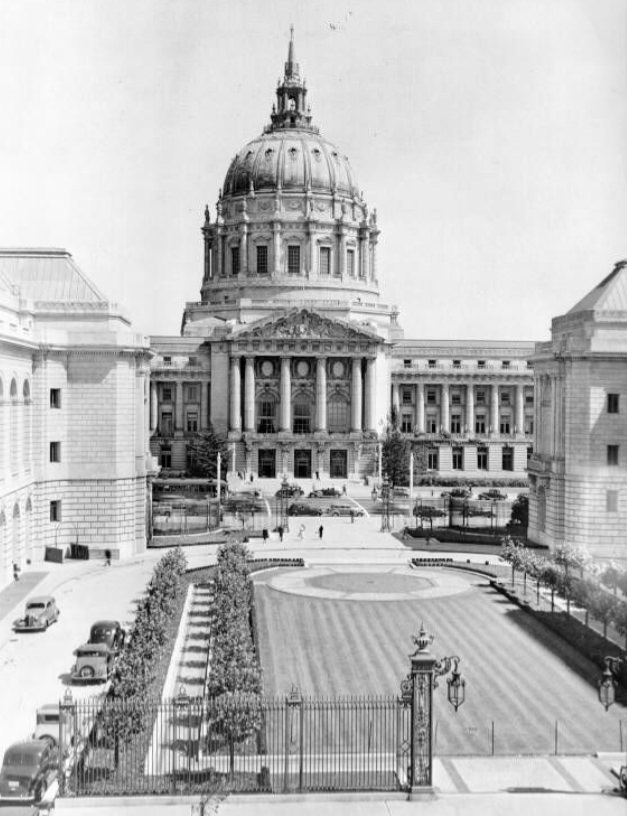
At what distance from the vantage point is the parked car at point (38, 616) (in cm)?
4569

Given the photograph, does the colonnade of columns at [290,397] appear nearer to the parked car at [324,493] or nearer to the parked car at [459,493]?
the parked car at [459,493]

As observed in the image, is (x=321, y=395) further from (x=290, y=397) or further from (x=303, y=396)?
(x=290, y=397)

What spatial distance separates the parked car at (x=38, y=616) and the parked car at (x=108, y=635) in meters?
4.02

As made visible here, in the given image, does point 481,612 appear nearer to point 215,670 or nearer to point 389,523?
point 215,670

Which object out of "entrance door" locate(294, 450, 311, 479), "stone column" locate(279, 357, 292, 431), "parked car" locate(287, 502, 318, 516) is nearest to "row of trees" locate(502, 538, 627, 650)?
"parked car" locate(287, 502, 318, 516)

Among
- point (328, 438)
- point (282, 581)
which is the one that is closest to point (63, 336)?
point (282, 581)

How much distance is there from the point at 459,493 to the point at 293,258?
163ft

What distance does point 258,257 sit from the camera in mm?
139000

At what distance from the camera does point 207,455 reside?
373 ft

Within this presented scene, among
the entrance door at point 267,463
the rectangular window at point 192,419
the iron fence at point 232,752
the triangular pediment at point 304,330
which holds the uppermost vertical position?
the triangular pediment at point 304,330

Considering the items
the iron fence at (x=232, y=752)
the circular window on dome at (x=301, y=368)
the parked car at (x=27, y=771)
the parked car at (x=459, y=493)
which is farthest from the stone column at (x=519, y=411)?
the parked car at (x=27, y=771)

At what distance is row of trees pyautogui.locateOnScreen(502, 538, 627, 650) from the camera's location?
139 ft

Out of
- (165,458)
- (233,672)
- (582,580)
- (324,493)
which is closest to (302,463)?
(165,458)

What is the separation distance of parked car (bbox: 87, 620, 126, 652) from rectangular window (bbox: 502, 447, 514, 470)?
91404 mm
